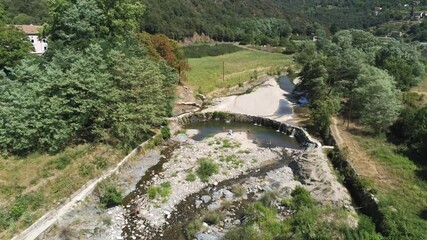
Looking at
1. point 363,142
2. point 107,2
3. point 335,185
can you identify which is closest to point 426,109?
point 363,142

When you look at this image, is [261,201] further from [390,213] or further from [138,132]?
[138,132]

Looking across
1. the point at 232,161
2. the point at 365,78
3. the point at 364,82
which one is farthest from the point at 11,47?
the point at 364,82

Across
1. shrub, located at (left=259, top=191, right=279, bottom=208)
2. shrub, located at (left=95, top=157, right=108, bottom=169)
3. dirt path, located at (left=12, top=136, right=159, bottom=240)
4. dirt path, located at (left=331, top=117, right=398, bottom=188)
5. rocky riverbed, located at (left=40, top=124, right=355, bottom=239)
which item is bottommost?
rocky riverbed, located at (left=40, top=124, right=355, bottom=239)

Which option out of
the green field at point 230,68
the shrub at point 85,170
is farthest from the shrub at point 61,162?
the green field at point 230,68

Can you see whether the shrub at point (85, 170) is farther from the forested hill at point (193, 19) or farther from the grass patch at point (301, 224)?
the forested hill at point (193, 19)

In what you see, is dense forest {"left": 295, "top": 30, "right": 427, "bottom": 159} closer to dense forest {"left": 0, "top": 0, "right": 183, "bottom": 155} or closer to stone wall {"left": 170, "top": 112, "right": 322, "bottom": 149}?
stone wall {"left": 170, "top": 112, "right": 322, "bottom": 149}

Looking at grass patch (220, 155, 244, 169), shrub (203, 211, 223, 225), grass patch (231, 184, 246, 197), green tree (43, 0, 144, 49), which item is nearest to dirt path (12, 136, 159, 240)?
shrub (203, 211, 223, 225)
